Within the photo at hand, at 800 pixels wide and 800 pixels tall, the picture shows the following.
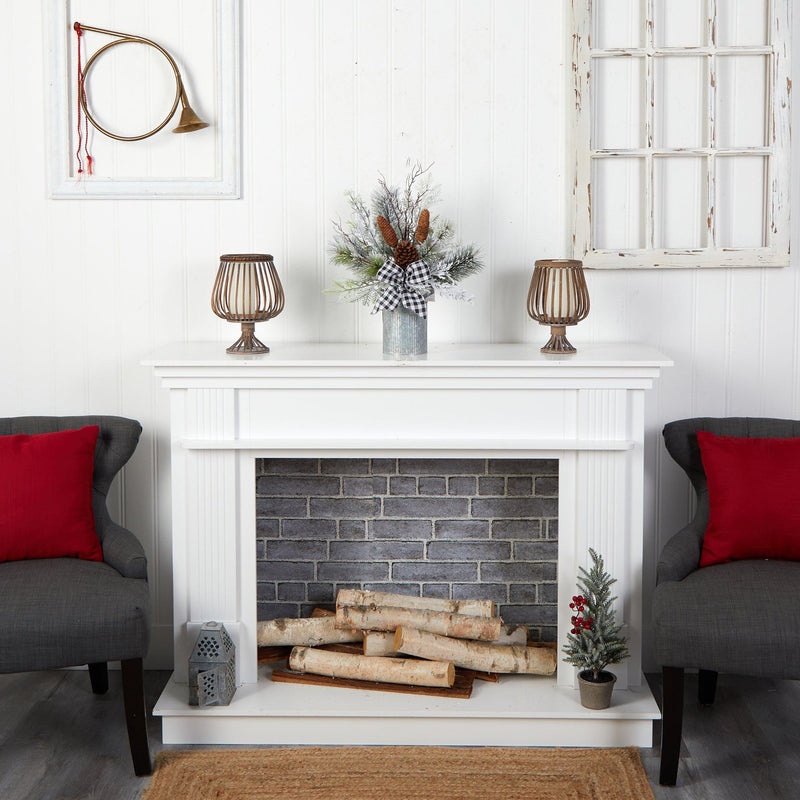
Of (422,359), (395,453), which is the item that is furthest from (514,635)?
(422,359)

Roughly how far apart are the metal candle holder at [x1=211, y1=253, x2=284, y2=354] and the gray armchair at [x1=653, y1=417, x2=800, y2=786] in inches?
51.5

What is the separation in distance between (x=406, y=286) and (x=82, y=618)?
47.7 inches

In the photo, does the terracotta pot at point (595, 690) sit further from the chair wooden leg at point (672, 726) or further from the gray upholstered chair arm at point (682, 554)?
the gray upholstered chair arm at point (682, 554)

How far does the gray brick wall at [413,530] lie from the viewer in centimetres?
302

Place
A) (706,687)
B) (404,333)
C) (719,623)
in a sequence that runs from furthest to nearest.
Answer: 1. (706,687)
2. (404,333)
3. (719,623)

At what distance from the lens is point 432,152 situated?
9.52ft

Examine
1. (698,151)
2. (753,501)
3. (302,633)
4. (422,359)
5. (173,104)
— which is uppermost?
(173,104)

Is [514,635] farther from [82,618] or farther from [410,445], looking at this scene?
[82,618]

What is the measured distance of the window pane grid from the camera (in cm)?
284

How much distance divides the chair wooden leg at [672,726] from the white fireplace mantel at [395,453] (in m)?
0.17

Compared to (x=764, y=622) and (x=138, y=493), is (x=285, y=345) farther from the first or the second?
(x=764, y=622)

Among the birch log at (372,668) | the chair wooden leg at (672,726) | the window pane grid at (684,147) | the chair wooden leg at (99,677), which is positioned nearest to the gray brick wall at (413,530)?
the birch log at (372,668)

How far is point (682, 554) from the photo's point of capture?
2600mm

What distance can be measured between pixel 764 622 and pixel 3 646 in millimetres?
1855
